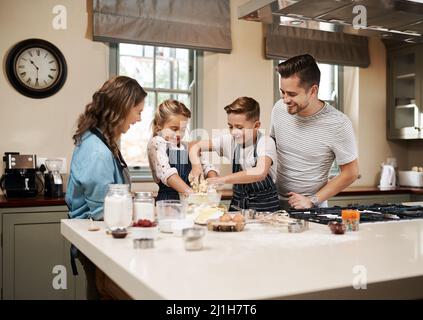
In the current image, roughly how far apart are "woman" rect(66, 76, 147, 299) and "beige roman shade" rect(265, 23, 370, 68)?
2489 mm

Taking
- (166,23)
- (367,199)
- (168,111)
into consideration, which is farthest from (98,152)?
(367,199)

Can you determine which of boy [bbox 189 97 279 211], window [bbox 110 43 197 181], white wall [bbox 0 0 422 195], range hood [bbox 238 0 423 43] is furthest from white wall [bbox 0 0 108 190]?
range hood [bbox 238 0 423 43]

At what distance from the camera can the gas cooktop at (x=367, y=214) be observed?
5.96 ft

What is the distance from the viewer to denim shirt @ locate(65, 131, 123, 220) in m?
1.67

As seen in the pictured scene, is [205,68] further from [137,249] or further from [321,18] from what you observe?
[137,249]

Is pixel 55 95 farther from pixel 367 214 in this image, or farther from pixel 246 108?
pixel 367 214

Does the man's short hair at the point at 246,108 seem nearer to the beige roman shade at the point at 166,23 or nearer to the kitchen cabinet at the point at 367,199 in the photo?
the beige roman shade at the point at 166,23

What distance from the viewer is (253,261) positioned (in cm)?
109

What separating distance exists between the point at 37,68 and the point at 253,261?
2.86 meters

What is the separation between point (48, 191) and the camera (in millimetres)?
3246

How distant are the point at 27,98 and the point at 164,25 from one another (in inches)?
47.2

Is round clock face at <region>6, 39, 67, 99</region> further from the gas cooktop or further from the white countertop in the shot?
the gas cooktop
